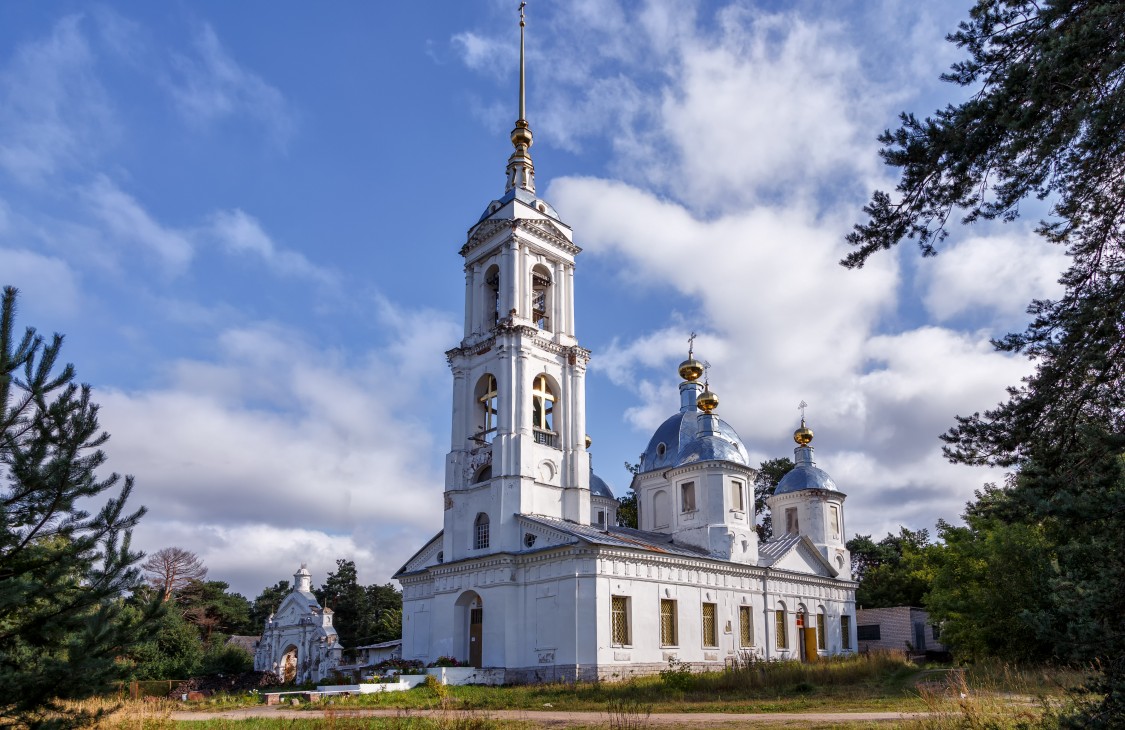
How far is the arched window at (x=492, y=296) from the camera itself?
123ft

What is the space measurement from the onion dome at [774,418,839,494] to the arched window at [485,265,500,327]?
2022 centimetres

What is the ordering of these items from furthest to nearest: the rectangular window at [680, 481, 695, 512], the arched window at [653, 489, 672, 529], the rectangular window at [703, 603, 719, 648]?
the arched window at [653, 489, 672, 529], the rectangular window at [680, 481, 695, 512], the rectangular window at [703, 603, 719, 648]

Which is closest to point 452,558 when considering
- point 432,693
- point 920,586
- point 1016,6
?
point 432,693

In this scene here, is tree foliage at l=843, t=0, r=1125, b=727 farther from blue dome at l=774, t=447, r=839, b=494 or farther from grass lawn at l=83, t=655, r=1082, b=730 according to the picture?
blue dome at l=774, t=447, r=839, b=494

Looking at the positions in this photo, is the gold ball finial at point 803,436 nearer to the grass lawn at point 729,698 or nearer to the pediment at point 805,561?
the pediment at point 805,561

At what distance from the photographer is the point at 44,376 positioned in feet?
26.8

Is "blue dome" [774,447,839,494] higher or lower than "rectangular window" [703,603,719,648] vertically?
higher

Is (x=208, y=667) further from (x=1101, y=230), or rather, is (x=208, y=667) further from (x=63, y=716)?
(x=1101, y=230)

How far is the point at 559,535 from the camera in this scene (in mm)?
30469

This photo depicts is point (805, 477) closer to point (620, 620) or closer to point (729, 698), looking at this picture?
point (620, 620)

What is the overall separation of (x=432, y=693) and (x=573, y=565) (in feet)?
23.4

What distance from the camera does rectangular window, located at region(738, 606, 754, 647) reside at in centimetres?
3594

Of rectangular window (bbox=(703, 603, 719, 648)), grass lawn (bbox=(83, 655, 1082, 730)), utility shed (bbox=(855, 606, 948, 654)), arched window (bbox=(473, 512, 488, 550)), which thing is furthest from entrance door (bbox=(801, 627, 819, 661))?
arched window (bbox=(473, 512, 488, 550))

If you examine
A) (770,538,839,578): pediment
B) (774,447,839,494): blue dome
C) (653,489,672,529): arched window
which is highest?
(774,447,839,494): blue dome
